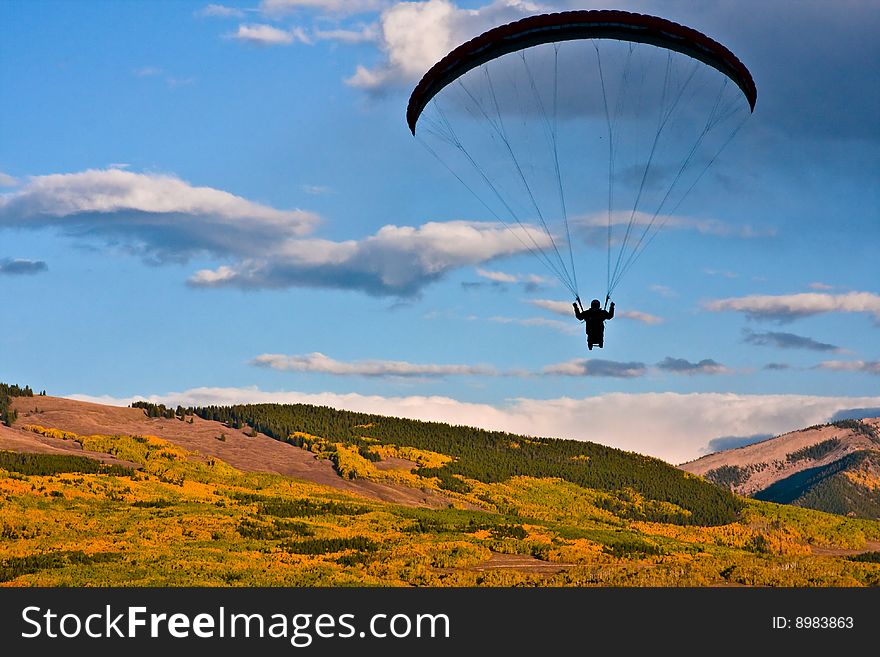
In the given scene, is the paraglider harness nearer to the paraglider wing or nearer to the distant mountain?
the paraglider wing

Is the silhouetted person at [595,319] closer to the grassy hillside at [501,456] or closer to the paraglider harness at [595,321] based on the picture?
the paraglider harness at [595,321]

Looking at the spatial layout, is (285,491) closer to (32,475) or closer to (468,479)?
(32,475)

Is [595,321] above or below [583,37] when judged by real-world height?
below

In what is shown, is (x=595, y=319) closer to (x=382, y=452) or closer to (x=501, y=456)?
(x=382, y=452)

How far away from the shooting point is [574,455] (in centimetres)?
18425

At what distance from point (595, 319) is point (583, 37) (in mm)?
11169

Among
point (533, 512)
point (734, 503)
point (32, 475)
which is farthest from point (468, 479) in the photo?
point (32, 475)

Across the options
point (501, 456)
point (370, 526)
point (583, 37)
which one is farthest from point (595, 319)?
point (501, 456)

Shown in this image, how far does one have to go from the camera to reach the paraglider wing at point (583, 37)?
124ft

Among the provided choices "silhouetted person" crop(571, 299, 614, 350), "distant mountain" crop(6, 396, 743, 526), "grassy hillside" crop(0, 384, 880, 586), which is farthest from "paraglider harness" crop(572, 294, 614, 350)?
"distant mountain" crop(6, 396, 743, 526)

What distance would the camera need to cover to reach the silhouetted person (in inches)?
1512

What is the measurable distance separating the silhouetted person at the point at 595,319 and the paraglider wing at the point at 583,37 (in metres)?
10.7

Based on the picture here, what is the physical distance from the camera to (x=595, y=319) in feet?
126
